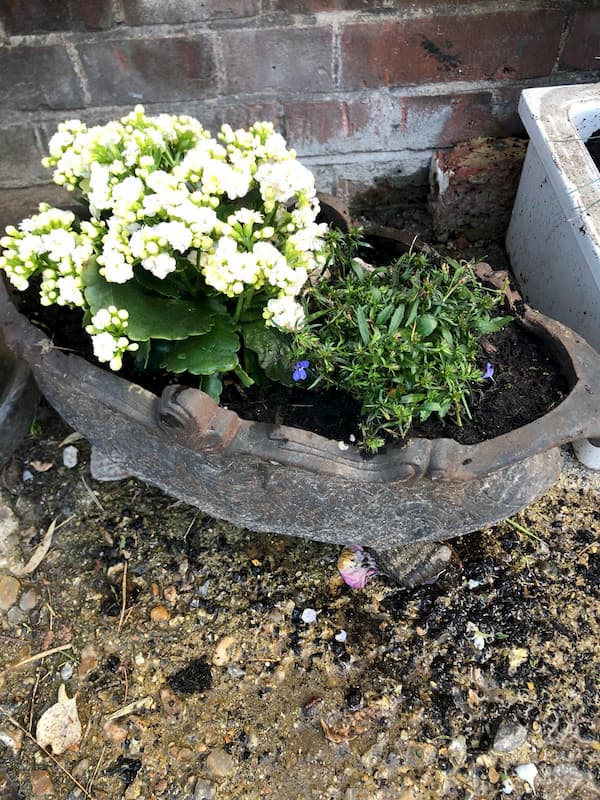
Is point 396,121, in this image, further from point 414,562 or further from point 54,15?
point 414,562

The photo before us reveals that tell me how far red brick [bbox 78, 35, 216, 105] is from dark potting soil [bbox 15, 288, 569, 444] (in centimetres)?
62

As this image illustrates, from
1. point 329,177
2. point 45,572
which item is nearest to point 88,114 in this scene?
point 329,177

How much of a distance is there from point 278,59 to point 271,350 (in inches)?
32.1

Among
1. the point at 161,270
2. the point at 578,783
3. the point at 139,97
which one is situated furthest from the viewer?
the point at 139,97

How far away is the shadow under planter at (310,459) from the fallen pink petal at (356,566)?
0.54 feet

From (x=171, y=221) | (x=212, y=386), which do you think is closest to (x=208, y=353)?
(x=212, y=386)

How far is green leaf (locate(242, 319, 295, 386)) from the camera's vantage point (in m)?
1.19

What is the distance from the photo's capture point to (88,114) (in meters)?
1.67

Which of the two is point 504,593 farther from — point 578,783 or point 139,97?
point 139,97

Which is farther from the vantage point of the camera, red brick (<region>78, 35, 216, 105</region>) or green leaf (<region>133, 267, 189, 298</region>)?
red brick (<region>78, 35, 216, 105</region>)

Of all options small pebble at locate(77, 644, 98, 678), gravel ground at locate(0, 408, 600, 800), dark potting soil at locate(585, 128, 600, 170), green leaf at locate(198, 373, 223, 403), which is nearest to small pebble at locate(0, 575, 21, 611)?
gravel ground at locate(0, 408, 600, 800)

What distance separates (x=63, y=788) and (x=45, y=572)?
439 mm

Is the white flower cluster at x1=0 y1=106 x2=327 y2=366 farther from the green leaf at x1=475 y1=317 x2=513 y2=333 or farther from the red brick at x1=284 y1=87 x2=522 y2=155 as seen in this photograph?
the red brick at x1=284 y1=87 x2=522 y2=155

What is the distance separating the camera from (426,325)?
1120 mm
